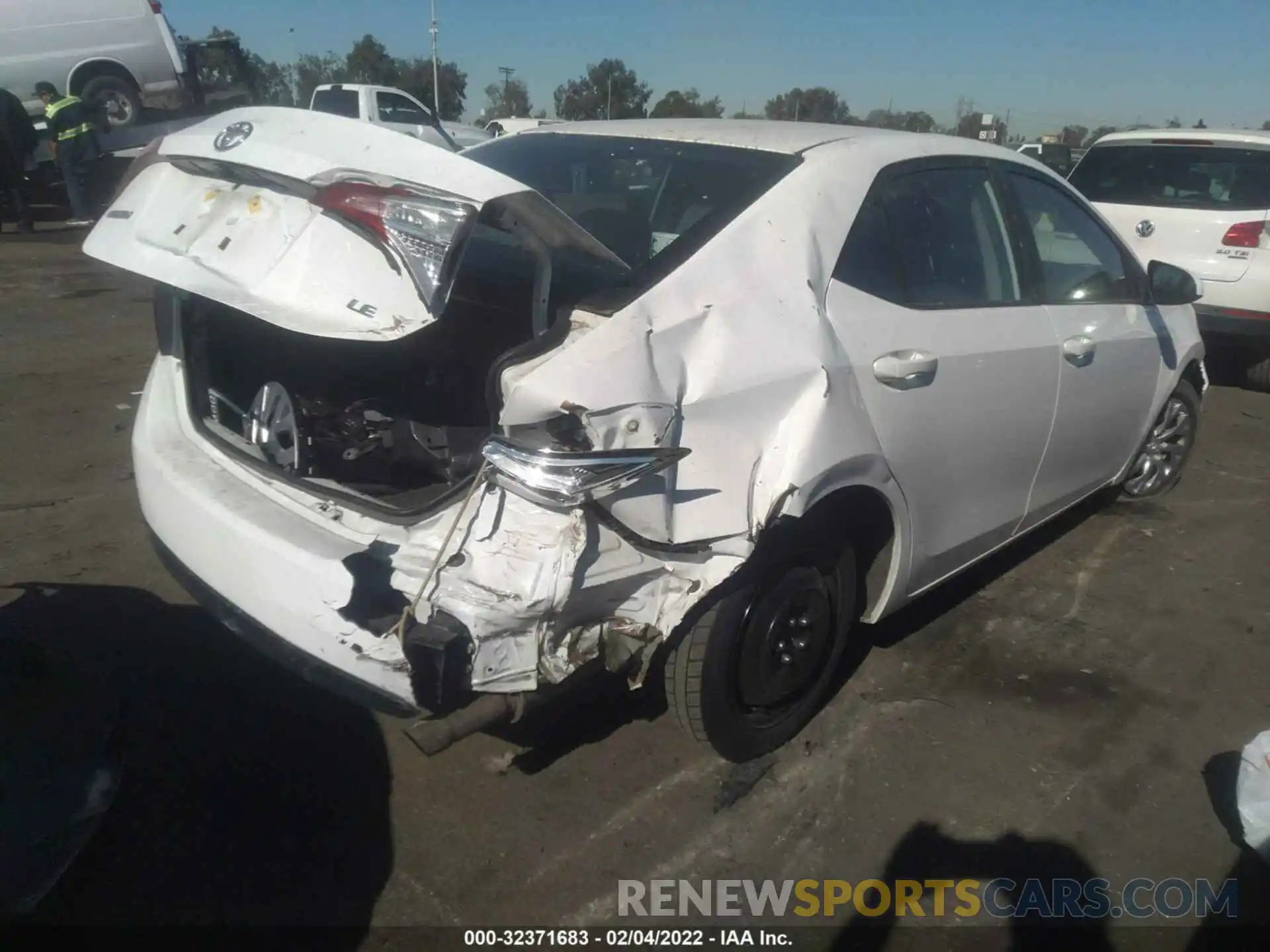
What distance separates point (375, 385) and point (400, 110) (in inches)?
653

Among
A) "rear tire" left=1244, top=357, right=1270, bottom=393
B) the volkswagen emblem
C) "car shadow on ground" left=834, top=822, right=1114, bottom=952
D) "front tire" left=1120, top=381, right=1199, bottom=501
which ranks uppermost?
the volkswagen emblem

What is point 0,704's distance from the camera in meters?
2.49

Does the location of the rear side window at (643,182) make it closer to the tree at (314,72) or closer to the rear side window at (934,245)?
the rear side window at (934,245)

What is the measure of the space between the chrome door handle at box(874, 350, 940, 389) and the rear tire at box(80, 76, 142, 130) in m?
13.9

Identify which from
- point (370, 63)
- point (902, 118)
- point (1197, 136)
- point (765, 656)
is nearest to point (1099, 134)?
point (902, 118)

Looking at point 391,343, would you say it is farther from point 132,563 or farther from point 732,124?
point 132,563

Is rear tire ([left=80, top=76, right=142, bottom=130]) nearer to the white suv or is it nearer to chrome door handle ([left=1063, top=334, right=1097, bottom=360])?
the white suv

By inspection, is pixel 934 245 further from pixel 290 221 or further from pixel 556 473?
pixel 290 221

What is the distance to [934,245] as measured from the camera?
2.96m

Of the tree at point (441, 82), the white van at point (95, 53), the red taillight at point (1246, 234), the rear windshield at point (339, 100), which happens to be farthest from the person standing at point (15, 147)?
the tree at point (441, 82)

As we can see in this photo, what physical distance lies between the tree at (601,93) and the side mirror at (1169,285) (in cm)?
4002

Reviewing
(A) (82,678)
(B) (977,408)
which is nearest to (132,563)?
(A) (82,678)

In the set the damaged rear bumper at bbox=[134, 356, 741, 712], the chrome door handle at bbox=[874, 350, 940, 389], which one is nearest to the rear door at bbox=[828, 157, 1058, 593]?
the chrome door handle at bbox=[874, 350, 940, 389]

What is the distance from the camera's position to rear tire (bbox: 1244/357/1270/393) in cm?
749
